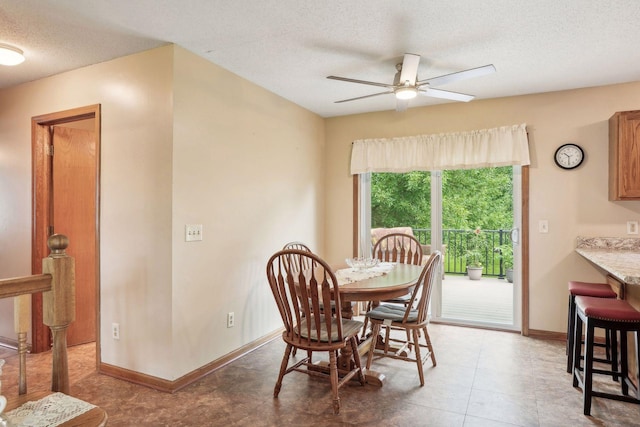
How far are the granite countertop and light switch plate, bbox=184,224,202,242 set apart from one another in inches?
105

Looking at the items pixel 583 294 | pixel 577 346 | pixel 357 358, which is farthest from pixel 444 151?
pixel 357 358

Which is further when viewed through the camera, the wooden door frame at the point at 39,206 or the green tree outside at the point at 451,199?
the green tree outside at the point at 451,199

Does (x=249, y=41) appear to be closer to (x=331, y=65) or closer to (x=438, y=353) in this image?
(x=331, y=65)

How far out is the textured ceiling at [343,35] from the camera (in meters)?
2.14

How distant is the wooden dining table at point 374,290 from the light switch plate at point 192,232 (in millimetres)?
1164

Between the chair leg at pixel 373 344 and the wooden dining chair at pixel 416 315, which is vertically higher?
the wooden dining chair at pixel 416 315

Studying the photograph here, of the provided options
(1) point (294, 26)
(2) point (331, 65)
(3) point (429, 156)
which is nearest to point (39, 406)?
(1) point (294, 26)

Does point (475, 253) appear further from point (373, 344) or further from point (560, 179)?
point (373, 344)

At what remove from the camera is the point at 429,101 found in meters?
3.97

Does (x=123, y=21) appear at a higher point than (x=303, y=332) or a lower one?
higher

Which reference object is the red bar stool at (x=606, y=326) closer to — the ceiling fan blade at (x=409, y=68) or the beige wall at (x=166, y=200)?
the ceiling fan blade at (x=409, y=68)

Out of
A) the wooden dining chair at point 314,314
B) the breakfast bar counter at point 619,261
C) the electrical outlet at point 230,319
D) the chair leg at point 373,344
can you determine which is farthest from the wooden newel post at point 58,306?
the breakfast bar counter at point 619,261

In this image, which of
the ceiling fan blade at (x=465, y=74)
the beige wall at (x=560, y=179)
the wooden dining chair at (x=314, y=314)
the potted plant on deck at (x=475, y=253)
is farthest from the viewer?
the potted plant on deck at (x=475, y=253)

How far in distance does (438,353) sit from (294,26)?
2.84m
